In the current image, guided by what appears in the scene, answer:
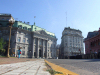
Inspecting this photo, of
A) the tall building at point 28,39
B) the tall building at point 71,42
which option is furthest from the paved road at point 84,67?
the tall building at point 71,42

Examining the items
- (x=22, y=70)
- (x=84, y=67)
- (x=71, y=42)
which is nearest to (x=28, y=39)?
(x=71, y=42)

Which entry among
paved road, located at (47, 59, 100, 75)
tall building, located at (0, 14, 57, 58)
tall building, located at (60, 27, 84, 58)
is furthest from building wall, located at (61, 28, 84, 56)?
paved road, located at (47, 59, 100, 75)

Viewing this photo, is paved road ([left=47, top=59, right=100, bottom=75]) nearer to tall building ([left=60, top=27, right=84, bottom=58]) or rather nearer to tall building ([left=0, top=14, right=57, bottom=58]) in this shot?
tall building ([left=0, top=14, right=57, bottom=58])

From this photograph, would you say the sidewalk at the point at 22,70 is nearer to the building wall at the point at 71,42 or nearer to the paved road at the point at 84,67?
the paved road at the point at 84,67

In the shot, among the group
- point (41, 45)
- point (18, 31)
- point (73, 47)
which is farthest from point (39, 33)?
point (73, 47)

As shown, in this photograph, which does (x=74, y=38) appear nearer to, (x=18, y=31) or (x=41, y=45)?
(x=41, y=45)

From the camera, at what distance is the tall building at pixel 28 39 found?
160 ft

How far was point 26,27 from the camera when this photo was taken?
54.9 meters

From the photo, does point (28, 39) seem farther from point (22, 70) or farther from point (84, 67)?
point (22, 70)

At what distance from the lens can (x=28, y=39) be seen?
55375 millimetres

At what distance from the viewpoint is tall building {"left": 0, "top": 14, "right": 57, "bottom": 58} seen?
A: 160 ft

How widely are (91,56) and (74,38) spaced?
1698 inches

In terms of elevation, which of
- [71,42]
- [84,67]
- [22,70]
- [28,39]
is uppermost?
[28,39]

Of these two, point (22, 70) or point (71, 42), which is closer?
point (22, 70)
